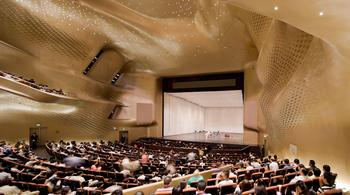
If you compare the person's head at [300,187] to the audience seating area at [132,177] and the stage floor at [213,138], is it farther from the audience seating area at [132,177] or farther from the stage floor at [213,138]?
the stage floor at [213,138]

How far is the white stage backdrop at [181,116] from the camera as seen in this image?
24.9m

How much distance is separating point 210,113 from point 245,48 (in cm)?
1652

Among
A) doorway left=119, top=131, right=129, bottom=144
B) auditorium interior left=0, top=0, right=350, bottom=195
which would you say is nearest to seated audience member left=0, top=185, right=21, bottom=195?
auditorium interior left=0, top=0, right=350, bottom=195

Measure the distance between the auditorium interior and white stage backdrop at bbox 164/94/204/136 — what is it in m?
0.21

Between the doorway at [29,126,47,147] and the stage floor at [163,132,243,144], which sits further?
the stage floor at [163,132,243,144]

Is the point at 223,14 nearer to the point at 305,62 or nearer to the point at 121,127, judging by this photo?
the point at 305,62

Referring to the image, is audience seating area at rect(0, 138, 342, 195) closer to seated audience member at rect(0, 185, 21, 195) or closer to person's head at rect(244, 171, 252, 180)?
person's head at rect(244, 171, 252, 180)

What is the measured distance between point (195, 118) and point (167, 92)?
7.22 metres

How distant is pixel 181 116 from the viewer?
1080 inches

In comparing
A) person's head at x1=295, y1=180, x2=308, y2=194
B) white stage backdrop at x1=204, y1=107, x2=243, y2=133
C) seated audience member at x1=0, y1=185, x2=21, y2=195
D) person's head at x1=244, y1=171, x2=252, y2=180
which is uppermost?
white stage backdrop at x1=204, y1=107, x2=243, y2=133

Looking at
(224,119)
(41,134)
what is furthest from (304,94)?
(224,119)

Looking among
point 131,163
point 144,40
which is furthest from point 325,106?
point 144,40

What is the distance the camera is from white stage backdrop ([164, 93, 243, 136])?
25.3m

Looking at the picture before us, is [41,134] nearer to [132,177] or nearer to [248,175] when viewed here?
[132,177]
